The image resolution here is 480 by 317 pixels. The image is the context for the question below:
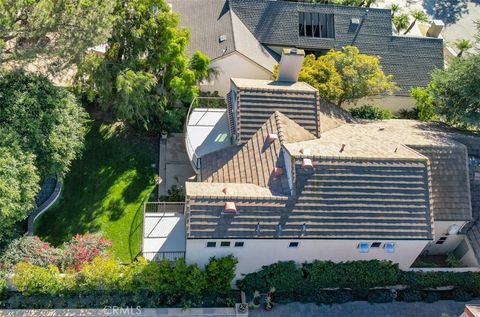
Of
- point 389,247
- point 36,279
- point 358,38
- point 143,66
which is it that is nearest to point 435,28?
point 358,38

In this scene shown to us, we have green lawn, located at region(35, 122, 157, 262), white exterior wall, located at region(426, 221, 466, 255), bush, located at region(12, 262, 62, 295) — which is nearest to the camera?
bush, located at region(12, 262, 62, 295)

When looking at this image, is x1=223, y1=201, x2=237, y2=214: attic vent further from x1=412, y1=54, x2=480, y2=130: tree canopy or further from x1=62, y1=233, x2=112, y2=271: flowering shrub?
x1=412, y1=54, x2=480, y2=130: tree canopy

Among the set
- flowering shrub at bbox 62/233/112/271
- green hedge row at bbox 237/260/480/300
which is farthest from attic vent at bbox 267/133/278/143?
flowering shrub at bbox 62/233/112/271

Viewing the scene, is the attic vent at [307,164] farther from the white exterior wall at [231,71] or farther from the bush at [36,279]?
the bush at [36,279]

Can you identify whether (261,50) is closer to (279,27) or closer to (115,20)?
(279,27)

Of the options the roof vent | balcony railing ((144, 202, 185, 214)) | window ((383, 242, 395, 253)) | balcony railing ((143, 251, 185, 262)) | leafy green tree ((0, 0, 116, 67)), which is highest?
leafy green tree ((0, 0, 116, 67))

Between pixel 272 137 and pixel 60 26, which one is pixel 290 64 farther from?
pixel 60 26
